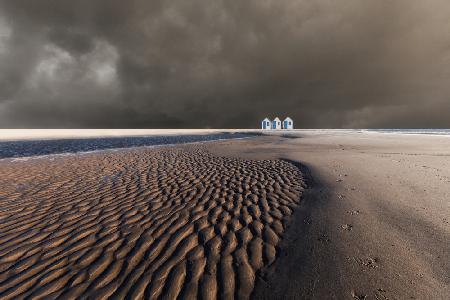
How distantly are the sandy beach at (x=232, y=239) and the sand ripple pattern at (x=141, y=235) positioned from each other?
0.09 ft

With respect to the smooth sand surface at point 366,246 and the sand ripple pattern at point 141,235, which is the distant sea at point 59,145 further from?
the smooth sand surface at point 366,246

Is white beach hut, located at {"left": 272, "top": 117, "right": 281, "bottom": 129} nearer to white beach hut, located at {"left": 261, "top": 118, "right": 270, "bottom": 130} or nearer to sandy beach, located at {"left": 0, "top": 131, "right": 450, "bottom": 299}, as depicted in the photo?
white beach hut, located at {"left": 261, "top": 118, "right": 270, "bottom": 130}

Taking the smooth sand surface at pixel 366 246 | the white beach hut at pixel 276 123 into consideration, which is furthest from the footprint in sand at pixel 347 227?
the white beach hut at pixel 276 123

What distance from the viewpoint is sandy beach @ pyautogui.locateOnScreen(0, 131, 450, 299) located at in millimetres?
3637

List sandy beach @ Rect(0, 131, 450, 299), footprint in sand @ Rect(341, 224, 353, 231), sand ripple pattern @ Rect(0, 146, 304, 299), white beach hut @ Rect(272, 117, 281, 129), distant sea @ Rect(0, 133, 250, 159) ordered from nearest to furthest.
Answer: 1. sandy beach @ Rect(0, 131, 450, 299)
2. sand ripple pattern @ Rect(0, 146, 304, 299)
3. footprint in sand @ Rect(341, 224, 353, 231)
4. distant sea @ Rect(0, 133, 250, 159)
5. white beach hut @ Rect(272, 117, 281, 129)

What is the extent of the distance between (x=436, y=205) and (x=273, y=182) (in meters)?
5.33

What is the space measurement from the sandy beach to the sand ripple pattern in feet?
0.09

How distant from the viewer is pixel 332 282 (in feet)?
11.9

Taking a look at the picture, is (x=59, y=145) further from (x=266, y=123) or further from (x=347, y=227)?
(x=266, y=123)

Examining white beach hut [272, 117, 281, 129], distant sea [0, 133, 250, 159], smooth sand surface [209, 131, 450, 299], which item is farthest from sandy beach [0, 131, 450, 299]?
white beach hut [272, 117, 281, 129]

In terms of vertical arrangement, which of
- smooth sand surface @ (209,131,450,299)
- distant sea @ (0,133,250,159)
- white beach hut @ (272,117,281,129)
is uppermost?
white beach hut @ (272,117,281,129)

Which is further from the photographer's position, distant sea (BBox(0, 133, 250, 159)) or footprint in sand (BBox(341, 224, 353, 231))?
distant sea (BBox(0, 133, 250, 159))

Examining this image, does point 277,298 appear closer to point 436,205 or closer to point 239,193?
point 239,193

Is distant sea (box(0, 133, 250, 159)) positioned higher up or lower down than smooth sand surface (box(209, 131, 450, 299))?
higher up
